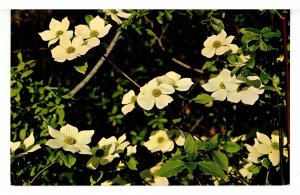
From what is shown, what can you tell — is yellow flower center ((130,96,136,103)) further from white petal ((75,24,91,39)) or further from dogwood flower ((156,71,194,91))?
white petal ((75,24,91,39))

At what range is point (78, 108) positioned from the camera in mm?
2219

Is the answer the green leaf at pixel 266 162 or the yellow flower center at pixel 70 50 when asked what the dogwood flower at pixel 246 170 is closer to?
the green leaf at pixel 266 162

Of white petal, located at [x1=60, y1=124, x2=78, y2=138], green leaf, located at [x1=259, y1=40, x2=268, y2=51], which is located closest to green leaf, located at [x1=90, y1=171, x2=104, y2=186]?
white petal, located at [x1=60, y1=124, x2=78, y2=138]

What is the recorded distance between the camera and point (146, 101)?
1276 millimetres

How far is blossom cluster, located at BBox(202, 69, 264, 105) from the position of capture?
4.34ft

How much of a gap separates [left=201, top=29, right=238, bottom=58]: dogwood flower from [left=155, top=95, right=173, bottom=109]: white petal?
21 cm

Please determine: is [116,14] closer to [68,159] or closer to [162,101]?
[162,101]

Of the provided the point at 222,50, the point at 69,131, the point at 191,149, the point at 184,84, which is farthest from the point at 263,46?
the point at 69,131

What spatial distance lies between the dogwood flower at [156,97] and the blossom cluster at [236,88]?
0.51 ft

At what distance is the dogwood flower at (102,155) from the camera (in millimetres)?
1303

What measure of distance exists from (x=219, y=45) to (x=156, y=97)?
27 cm

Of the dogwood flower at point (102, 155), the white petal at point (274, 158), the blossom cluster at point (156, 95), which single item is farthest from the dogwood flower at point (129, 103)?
the white petal at point (274, 158)
